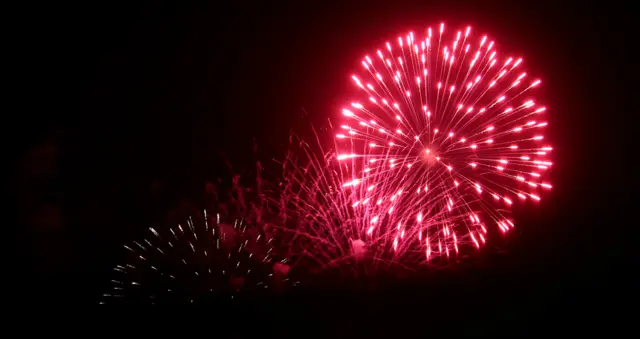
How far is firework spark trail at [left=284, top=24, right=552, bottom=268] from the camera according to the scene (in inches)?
257

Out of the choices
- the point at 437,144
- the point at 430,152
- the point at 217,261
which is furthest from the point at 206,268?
the point at 437,144

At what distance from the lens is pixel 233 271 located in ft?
21.3

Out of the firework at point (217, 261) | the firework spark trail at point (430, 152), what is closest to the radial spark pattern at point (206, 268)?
the firework at point (217, 261)

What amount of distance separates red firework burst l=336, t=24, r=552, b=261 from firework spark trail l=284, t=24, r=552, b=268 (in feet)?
0.05

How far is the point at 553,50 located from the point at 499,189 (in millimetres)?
3866

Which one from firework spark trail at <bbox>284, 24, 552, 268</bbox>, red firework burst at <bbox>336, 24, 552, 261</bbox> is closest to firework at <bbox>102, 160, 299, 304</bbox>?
firework spark trail at <bbox>284, 24, 552, 268</bbox>

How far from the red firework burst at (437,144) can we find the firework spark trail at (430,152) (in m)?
0.01

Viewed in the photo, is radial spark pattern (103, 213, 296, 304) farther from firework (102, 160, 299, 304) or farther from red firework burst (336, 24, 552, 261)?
red firework burst (336, 24, 552, 261)

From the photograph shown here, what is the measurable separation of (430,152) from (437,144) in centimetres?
15

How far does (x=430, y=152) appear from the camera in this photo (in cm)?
696

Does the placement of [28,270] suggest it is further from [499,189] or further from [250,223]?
[499,189]

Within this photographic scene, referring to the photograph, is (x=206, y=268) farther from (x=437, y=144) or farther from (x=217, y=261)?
(x=437, y=144)

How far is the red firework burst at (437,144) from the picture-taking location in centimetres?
661

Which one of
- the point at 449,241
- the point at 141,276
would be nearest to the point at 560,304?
the point at 449,241
